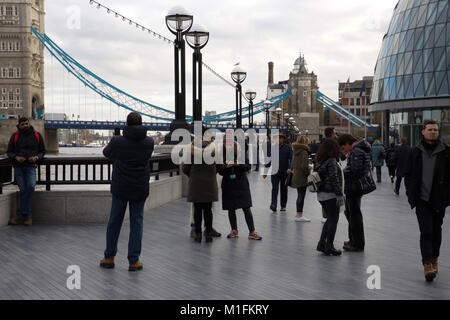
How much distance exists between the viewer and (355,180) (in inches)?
294

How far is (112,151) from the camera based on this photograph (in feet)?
20.7

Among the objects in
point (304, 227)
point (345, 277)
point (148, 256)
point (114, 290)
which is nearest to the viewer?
point (114, 290)

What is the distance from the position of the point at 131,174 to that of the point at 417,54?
1695 inches

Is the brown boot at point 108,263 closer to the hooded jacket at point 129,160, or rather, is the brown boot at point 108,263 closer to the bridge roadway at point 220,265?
the bridge roadway at point 220,265

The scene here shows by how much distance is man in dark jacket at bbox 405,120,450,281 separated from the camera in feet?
19.6

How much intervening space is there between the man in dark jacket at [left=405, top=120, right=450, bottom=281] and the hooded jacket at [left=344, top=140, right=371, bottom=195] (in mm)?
1243

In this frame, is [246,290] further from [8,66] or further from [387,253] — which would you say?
[8,66]

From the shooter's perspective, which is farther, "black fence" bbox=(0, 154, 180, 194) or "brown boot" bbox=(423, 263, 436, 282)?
"black fence" bbox=(0, 154, 180, 194)

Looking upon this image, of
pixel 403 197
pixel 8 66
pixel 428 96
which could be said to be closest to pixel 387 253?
pixel 403 197

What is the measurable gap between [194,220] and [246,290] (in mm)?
2973

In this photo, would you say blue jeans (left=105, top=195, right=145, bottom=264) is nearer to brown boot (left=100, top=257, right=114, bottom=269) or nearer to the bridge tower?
brown boot (left=100, top=257, right=114, bottom=269)

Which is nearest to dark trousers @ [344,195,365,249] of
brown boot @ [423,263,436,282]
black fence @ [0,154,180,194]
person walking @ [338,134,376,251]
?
person walking @ [338,134,376,251]

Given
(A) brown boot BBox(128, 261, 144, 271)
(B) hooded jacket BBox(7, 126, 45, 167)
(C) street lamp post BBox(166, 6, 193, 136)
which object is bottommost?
(A) brown boot BBox(128, 261, 144, 271)

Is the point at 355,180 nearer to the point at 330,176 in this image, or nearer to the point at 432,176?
the point at 330,176
